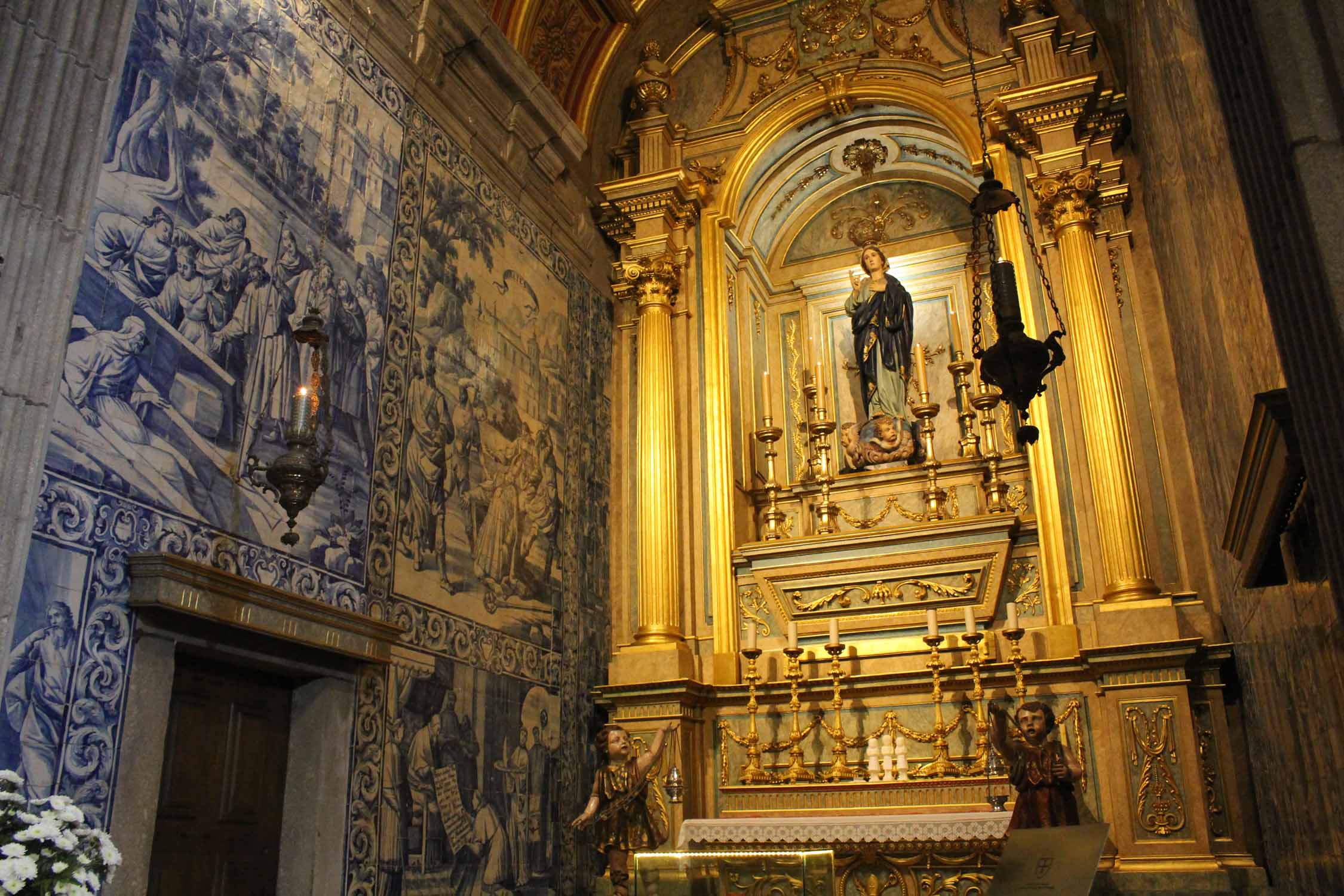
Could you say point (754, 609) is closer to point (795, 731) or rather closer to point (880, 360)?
point (795, 731)

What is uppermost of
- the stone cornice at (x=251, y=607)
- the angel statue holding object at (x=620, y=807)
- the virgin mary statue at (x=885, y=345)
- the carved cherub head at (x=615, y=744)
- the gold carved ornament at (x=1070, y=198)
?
the gold carved ornament at (x=1070, y=198)

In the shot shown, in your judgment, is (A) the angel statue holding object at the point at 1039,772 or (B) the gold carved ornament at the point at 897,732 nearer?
(A) the angel statue holding object at the point at 1039,772

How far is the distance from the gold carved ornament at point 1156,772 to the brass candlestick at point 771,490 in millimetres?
3319

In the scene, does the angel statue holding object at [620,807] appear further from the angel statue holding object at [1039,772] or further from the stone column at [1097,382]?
the stone column at [1097,382]

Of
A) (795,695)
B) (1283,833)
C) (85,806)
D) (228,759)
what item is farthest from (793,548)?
(85,806)

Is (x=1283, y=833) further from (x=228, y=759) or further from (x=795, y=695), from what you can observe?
(x=228, y=759)

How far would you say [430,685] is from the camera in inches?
257

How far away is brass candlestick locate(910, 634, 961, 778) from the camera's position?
7.53 m

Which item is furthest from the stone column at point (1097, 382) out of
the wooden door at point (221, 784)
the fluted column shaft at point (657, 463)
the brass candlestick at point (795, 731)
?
the wooden door at point (221, 784)

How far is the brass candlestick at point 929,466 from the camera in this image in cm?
891

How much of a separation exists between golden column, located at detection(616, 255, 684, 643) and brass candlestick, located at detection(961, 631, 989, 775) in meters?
2.25

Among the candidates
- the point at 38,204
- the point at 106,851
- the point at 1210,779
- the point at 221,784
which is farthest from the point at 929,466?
the point at 106,851

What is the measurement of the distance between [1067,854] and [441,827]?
3.85 meters

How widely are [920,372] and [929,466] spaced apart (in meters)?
1.12
